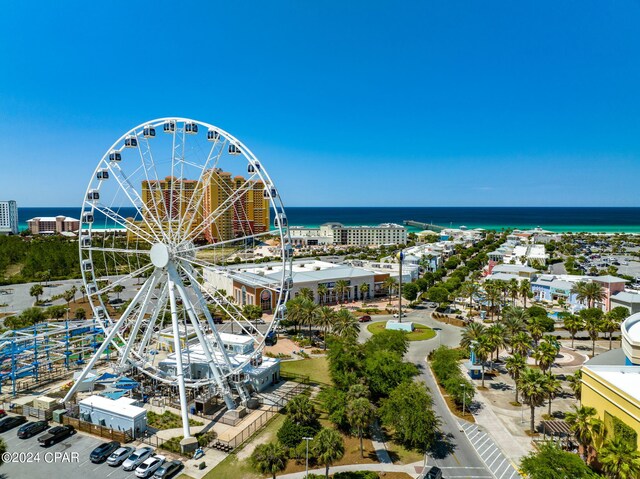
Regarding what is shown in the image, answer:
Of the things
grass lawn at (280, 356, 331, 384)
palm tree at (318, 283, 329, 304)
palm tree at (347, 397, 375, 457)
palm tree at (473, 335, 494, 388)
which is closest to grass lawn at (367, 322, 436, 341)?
grass lawn at (280, 356, 331, 384)

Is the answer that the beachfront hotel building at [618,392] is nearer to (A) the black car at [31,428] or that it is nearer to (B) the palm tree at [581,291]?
(B) the palm tree at [581,291]

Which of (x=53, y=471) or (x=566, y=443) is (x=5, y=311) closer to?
(x=53, y=471)

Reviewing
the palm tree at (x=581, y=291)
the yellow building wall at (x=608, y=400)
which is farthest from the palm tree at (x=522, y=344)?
the palm tree at (x=581, y=291)

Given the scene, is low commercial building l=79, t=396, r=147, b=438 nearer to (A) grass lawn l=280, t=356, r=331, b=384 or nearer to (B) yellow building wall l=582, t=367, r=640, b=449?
(A) grass lawn l=280, t=356, r=331, b=384

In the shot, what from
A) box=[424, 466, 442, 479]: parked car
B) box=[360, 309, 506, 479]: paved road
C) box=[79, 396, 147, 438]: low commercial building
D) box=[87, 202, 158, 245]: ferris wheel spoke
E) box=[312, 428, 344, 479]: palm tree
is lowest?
box=[360, 309, 506, 479]: paved road

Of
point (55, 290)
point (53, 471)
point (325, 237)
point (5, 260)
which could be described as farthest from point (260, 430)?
point (325, 237)

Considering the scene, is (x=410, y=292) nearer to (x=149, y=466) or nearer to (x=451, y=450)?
(x=451, y=450)
